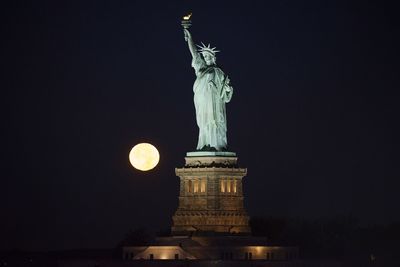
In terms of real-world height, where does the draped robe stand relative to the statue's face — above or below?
below

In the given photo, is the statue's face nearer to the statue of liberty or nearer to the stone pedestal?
the statue of liberty

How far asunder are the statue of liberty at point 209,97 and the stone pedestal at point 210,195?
1203 millimetres

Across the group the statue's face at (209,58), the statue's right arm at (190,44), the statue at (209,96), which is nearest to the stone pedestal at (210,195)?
the statue at (209,96)

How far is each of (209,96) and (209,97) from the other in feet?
0.21

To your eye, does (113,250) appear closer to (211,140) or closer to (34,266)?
(34,266)

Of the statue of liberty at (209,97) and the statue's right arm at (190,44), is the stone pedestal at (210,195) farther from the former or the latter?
the statue's right arm at (190,44)

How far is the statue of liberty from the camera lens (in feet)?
335

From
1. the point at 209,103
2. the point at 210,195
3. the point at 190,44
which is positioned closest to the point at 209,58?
the point at 190,44

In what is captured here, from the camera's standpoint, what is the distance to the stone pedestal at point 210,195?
10056 centimetres

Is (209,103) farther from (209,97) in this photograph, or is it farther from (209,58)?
(209,58)

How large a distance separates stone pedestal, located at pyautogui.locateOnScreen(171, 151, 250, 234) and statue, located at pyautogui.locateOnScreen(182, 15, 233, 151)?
1.20m

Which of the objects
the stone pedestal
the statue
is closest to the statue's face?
the statue

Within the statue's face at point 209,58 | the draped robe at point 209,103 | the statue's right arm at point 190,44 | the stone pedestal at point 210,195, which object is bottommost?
the stone pedestal at point 210,195

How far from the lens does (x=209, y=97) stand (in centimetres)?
10212
